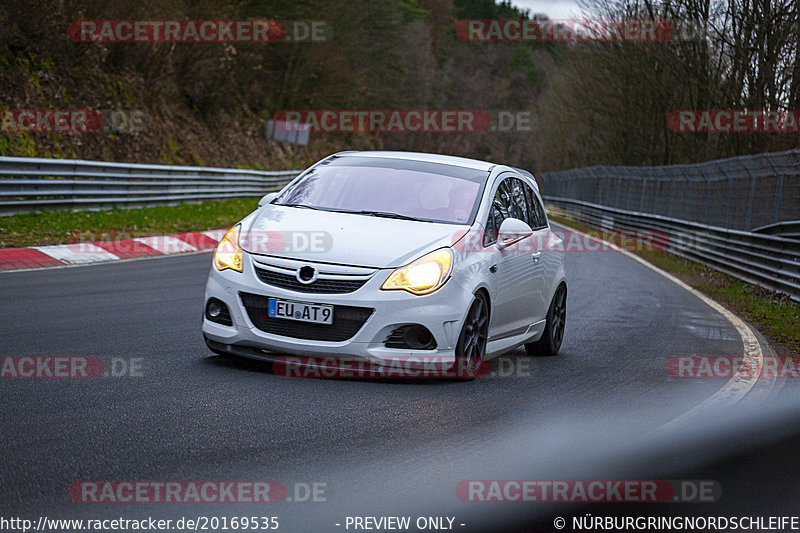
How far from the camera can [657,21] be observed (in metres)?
37.5

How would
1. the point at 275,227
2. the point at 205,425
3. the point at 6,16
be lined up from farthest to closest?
the point at 6,16, the point at 275,227, the point at 205,425

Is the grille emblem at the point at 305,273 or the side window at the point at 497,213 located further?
the side window at the point at 497,213

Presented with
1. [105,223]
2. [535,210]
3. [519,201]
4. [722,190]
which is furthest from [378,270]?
[722,190]

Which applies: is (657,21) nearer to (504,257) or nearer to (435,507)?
(504,257)

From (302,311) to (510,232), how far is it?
1865 millimetres

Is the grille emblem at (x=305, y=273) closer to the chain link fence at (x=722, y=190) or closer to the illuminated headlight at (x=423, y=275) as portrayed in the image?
the illuminated headlight at (x=423, y=275)

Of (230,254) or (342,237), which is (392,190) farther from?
(230,254)

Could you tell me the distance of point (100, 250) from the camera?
614 inches

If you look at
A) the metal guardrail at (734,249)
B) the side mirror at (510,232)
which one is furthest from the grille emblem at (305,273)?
the metal guardrail at (734,249)

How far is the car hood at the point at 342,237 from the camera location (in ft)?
23.2

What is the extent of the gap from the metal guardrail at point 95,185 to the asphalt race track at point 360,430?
8267mm

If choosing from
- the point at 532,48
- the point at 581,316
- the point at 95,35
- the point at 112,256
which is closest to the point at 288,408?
the point at 581,316

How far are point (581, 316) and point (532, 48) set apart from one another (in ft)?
394

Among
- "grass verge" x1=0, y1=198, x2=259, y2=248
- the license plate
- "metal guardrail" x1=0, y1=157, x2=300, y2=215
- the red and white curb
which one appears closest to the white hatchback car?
the license plate
